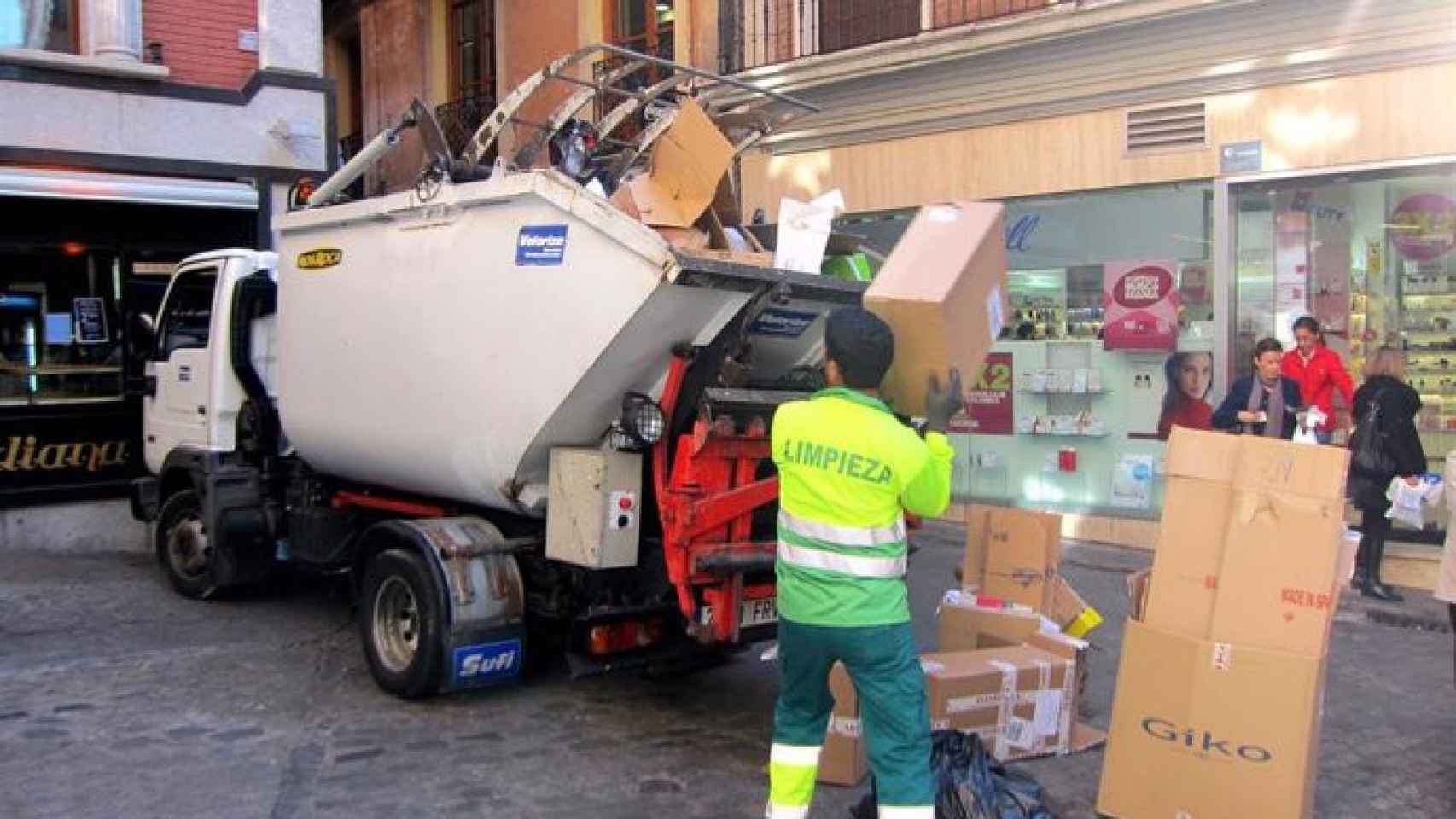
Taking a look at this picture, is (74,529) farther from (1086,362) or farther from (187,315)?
(1086,362)

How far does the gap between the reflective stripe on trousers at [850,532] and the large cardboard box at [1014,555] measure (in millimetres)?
2447

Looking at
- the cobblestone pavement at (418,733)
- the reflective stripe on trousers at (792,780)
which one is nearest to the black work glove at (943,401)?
the reflective stripe on trousers at (792,780)

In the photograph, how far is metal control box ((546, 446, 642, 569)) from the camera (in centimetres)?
517

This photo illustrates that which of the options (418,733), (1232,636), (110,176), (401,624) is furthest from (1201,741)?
(110,176)

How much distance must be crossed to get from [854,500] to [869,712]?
0.61m

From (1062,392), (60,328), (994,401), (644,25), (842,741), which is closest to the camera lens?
(842,741)

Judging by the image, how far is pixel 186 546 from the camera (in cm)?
811

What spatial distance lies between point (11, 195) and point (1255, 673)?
9.75 metres

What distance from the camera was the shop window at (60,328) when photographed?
33.3ft

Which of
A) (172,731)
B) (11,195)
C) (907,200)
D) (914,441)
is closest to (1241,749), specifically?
(914,441)

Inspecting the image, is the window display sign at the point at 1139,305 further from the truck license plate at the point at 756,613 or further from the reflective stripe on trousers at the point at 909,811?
the reflective stripe on trousers at the point at 909,811

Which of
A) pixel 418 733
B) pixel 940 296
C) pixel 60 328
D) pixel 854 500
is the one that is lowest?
pixel 418 733

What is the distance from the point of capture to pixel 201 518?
7855 millimetres

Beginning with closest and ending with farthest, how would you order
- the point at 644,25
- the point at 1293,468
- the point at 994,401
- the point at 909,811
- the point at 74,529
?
the point at 909,811 → the point at 1293,468 → the point at 74,529 → the point at 994,401 → the point at 644,25
